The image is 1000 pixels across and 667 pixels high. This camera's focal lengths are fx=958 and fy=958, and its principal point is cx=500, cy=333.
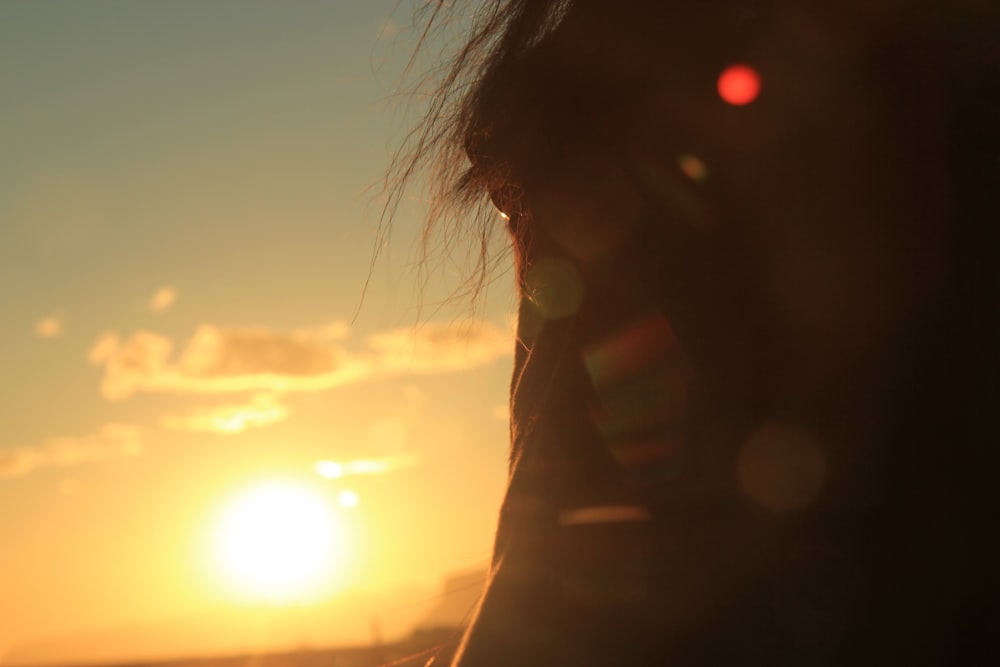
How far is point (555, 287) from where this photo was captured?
1255mm

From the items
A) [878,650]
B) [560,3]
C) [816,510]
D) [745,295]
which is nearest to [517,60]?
[560,3]

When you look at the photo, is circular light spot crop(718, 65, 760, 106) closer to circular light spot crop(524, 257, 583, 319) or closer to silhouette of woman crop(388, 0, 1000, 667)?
silhouette of woman crop(388, 0, 1000, 667)

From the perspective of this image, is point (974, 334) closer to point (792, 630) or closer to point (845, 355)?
point (845, 355)

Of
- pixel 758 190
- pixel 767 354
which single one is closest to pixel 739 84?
pixel 758 190

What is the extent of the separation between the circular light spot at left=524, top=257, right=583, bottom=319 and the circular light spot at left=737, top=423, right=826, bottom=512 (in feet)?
1.05

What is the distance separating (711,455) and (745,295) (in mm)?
176

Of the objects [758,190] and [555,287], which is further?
[555,287]

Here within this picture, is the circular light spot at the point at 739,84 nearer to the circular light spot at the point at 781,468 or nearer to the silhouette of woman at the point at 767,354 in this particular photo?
the silhouette of woman at the point at 767,354

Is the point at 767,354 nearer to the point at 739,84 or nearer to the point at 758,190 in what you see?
the point at 758,190

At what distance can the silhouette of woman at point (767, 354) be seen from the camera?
919mm

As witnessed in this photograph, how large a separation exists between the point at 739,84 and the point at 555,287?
0.35m

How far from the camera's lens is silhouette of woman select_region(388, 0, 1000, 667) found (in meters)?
0.92

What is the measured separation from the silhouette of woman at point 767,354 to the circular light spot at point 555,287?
0.09 feet

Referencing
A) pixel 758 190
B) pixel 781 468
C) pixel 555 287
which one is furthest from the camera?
pixel 555 287
